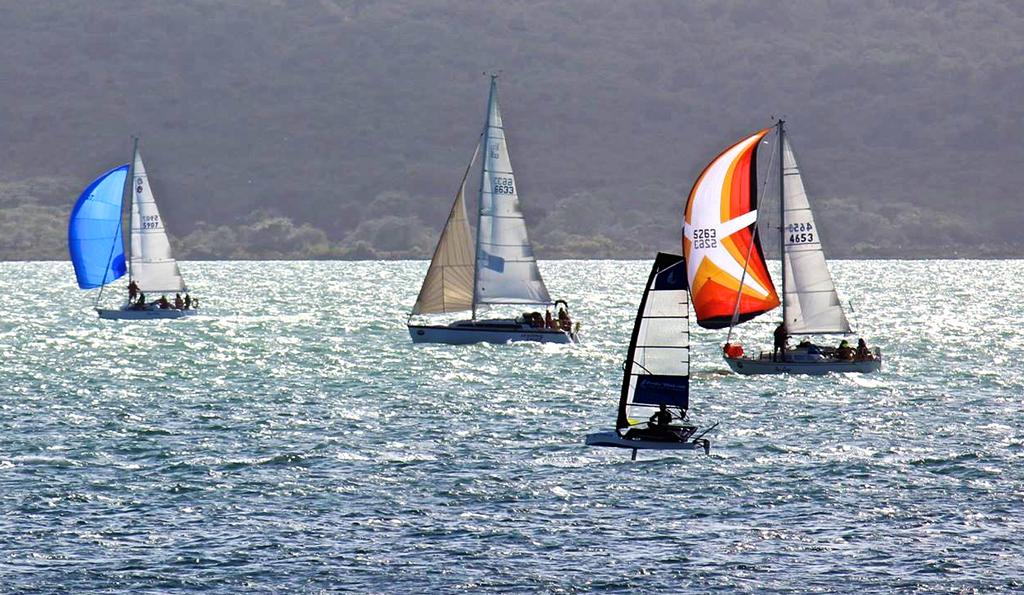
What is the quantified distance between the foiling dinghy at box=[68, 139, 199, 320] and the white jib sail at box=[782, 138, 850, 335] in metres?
50.1

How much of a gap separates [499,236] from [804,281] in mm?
18696

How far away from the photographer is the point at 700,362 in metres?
73.8

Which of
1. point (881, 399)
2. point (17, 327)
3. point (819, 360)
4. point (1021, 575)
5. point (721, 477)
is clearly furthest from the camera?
point (17, 327)

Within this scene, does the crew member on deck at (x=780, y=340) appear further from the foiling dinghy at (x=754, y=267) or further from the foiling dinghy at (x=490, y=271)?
the foiling dinghy at (x=490, y=271)

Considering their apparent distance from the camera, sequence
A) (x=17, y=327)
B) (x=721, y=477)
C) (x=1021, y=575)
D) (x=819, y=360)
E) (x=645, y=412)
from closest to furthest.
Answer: (x=1021, y=575)
(x=721, y=477)
(x=645, y=412)
(x=819, y=360)
(x=17, y=327)

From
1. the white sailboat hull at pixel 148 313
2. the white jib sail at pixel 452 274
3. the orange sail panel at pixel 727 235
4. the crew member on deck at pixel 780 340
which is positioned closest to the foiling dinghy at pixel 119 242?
the white sailboat hull at pixel 148 313

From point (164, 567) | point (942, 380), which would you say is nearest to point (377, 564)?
point (164, 567)

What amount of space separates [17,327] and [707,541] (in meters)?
84.1

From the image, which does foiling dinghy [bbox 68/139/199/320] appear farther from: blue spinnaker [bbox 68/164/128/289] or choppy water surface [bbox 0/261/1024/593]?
choppy water surface [bbox 0/261/1024/593]

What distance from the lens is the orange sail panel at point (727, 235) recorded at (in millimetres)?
61031

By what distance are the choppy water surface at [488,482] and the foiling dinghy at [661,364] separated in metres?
0.87

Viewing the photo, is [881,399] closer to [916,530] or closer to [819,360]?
[819,360]

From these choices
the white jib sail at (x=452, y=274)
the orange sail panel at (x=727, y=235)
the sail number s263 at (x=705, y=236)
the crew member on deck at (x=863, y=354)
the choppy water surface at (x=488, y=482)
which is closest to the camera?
the choppy water surface at (x=488, y=482)

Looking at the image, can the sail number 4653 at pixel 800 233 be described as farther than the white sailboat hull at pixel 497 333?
No
